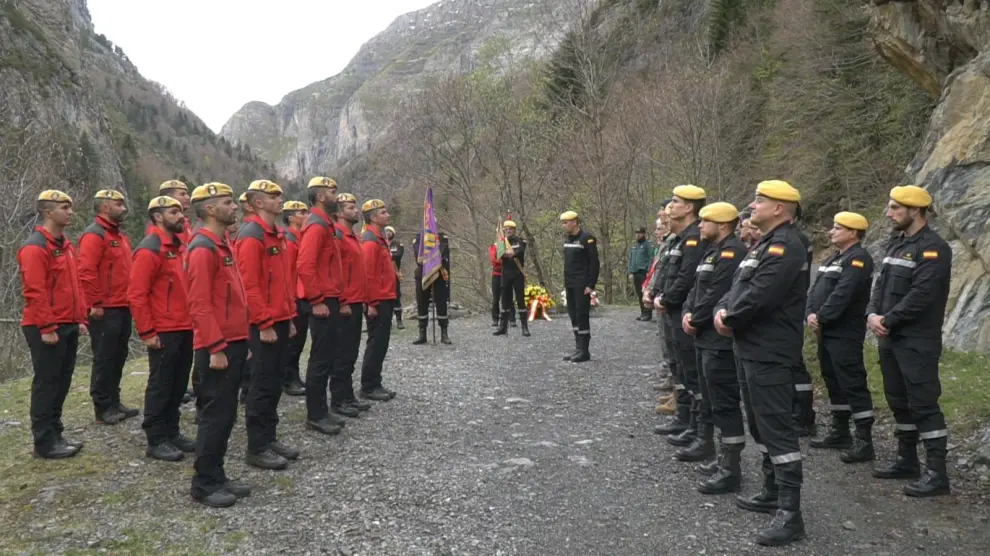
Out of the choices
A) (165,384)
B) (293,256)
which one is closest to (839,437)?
(293,256)

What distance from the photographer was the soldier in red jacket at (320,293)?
266 inches

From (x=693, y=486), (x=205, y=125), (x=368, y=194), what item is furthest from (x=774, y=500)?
(x=205, y=125)

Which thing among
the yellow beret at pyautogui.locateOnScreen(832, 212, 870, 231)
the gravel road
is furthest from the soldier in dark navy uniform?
the yellow beret at pyautogui.locateOnScreen(832, 212, 870, 231)

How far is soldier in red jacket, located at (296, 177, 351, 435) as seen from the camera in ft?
22.2

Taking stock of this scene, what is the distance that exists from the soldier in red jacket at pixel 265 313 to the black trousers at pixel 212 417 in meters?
0.63

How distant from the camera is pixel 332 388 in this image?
24.7 feet

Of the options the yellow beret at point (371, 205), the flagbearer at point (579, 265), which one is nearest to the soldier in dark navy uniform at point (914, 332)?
the flagbearer at point (579, 265)

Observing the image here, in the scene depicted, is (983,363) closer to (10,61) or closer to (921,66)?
(921,66)

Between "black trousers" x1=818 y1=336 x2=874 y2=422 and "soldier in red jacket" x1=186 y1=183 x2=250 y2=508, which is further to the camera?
"black trousers" x1=818 y1=336 x2=874 y2=422

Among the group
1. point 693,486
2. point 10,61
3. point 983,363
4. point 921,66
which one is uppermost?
point 10,61

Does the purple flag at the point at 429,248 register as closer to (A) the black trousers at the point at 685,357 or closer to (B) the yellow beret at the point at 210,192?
(A) the black trousers at the point at 685,357

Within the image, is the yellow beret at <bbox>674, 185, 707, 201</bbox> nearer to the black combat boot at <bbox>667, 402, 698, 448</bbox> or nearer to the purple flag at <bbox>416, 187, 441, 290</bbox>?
the black combat boot at <bbox>667, 402, 698, 448</bbox>

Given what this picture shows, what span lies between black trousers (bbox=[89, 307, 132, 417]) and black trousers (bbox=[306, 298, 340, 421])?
6.85ft

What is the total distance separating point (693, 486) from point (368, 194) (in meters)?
26.3
